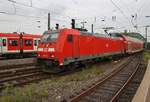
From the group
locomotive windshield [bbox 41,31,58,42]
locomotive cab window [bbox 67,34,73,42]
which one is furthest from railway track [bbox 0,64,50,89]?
locomotive cab window [bbox 67,34,73,42]

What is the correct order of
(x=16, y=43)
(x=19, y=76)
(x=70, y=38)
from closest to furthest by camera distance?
(x=19, y=76), (x=70, y=38), (x=16, y=43)

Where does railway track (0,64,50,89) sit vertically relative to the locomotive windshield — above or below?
below

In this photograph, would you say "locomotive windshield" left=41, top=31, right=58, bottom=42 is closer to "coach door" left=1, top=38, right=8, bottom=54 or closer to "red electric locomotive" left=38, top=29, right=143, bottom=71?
"red electric locomotive" left=38, top=29, right=143, bottom=71

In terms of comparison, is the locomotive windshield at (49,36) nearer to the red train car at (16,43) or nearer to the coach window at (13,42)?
the red train car at (16,43)

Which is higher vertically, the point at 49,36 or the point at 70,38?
the point at 49,36

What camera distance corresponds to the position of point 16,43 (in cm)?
2536

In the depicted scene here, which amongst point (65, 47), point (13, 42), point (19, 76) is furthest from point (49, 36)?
point (13, 42)

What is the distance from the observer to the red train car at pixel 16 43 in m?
23.9

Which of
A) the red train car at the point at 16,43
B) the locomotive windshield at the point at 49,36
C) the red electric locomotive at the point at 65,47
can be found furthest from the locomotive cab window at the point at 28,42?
the locomotive windshield at the point at 49,36

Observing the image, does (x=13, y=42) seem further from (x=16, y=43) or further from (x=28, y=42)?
(x=28, y=42)

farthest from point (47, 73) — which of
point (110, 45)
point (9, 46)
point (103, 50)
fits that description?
point (9, 46)

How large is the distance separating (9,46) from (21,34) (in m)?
2.39

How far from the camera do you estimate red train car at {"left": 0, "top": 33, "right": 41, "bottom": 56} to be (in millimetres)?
23906

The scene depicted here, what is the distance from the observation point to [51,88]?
958cm
